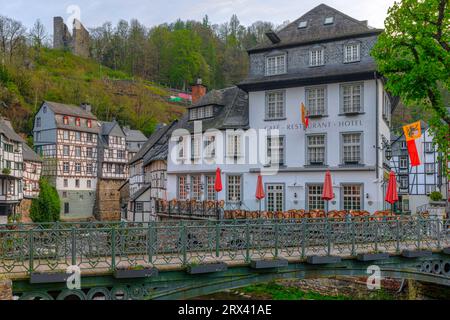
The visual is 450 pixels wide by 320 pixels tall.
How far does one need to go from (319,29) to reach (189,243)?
20.6 meters

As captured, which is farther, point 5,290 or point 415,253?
point 415,253

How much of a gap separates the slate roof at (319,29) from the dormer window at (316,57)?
66 centimetres

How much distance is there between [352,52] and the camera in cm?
2806

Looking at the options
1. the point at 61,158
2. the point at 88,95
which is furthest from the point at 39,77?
the point at 61,158

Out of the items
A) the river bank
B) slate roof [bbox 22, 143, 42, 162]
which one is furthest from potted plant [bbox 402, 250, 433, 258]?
slate roof [bbox 22, 143, 42, 162]

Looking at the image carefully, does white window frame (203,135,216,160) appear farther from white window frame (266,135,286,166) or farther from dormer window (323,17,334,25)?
dormer window (323,17,334,25)

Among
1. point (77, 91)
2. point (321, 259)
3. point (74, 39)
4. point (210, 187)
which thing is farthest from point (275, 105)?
point (74, 39)

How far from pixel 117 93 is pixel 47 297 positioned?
83380 millimetres

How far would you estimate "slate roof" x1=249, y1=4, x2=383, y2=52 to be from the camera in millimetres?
28672

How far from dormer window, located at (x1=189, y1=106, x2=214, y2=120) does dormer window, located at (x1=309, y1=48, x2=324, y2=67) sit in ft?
25.9

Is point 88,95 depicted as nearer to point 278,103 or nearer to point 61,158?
point 61,158


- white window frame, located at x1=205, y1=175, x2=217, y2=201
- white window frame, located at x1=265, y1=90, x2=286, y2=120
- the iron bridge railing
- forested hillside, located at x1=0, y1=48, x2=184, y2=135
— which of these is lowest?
the iron bridge railing

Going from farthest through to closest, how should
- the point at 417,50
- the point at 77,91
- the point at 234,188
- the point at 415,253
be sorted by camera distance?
the point at 77,91 < the point at 234,188 < the point at 417,50 < the point at 415,253

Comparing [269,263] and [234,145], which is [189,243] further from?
[234,145]
